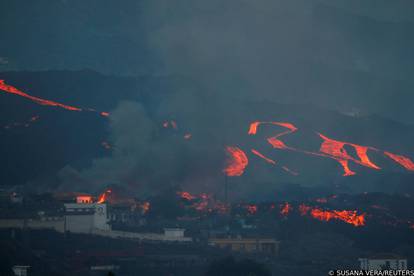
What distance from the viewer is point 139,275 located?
4003 cm

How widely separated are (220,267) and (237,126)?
1365 inches

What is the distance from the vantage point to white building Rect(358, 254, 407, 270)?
43562 millimetres

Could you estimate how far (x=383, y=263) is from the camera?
1732 inches

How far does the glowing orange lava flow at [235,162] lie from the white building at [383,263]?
19038 mm

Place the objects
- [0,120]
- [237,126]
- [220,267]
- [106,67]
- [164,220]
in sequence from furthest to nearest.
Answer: [106,67], [237,126], [0,120], [164,220], [220,267]

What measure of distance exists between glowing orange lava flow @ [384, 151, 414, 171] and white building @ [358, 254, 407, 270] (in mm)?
30041

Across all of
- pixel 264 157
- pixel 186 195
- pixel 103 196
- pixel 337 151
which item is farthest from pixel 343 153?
pixel 103 196

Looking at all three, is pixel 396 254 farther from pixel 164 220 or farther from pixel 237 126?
pixel 237 126

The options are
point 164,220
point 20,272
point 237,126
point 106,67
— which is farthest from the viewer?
point 106,67

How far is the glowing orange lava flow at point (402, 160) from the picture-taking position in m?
74.6

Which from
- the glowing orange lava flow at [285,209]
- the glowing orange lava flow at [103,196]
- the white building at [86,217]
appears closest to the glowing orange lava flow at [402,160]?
the glowing orange lava flow at [285,209]

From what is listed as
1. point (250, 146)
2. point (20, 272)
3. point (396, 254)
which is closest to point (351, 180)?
point (250, 146)

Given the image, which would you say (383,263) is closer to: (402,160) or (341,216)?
(341,216)

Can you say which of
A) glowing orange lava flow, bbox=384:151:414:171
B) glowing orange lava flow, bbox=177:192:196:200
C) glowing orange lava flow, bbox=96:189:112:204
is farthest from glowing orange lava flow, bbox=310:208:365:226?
glowing orange lava flow, bbox=384:151:414:171
